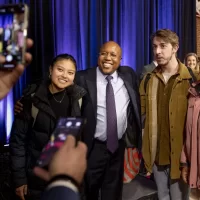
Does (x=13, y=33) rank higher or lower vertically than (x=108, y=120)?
higher

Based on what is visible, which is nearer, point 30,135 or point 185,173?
point 30,135

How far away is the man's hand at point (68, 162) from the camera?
2.69 ft

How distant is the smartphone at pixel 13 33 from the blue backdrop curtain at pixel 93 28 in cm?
271

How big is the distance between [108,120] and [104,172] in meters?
0.43

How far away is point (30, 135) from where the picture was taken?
2.11 metres

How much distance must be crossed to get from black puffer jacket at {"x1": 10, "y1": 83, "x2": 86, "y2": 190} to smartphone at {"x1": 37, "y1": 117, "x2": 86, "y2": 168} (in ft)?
3.12

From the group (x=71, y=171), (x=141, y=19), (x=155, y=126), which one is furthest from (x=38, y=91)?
(x=141, y=19)

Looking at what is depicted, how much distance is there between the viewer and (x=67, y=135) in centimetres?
96

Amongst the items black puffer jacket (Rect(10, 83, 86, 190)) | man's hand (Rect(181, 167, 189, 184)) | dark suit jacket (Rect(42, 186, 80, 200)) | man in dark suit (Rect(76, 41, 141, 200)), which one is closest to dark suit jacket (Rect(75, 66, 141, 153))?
man in dark suit (Rect(76, 41, 141, 200))

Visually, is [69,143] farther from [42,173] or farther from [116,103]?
[116,103]

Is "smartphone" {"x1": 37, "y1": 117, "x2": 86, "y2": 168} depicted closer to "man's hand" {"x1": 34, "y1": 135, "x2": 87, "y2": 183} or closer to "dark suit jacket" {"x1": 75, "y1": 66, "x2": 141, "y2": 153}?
"man's hand" {"x1": 34, "y1": 135, "x2": 87, "y2": 183}

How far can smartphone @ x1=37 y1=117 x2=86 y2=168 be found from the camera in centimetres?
92

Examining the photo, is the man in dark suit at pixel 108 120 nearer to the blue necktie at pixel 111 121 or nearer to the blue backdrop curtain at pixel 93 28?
the blue necktie at pixel 111 121

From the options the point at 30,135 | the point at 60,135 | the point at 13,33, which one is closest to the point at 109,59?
the point at 30,135
